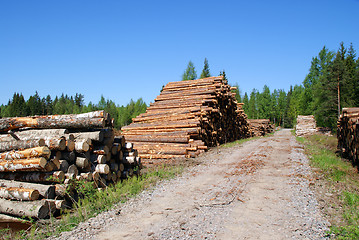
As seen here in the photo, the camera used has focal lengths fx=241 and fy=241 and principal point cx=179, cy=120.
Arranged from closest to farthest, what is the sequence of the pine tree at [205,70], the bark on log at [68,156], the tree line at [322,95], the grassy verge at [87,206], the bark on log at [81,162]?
the grassy verge at [87,206], the bark on log at [68,156], the bark on log at [81,162], the tree line at [322,95], the pine tree at [205,70]

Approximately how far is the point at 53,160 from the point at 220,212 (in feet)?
13.9

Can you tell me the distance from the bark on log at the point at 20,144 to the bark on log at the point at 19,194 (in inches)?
42.4

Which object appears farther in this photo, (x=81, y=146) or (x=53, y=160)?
(x=81, y=146)

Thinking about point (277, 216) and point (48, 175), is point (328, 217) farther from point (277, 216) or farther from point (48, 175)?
point (48, 175)

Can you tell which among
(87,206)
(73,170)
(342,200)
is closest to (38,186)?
(73,170)

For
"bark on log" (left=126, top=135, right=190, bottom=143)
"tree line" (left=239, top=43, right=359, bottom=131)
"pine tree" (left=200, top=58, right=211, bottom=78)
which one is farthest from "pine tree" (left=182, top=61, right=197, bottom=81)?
"bark on log" (left=126, top=135, right=190, bottom=143)

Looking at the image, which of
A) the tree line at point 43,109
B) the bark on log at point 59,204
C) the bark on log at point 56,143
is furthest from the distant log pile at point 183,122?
the tree line at point 43,109

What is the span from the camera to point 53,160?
6.03 metres

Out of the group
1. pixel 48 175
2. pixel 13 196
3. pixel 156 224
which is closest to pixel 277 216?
pixel 156 224

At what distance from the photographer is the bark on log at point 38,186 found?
5699 millimetres

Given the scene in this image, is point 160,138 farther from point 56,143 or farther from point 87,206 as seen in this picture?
point 87,206

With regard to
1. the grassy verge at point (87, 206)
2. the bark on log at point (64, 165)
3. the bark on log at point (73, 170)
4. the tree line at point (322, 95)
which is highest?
the tree line at point (322, 95)

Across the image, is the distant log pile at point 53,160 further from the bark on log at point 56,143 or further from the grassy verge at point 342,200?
the grassy verge at point 342,200

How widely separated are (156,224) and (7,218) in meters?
3.73
